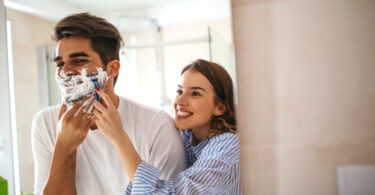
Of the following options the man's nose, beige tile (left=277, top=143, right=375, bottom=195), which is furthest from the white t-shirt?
beige tile (left=277, top=143, right=375, bottom=195)

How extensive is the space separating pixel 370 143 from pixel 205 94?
348mm

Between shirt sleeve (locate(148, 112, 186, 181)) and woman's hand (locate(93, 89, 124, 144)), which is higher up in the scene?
woman's hand (locate(93, 89, 124, 144))

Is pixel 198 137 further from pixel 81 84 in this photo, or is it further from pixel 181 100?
pixel 81 84

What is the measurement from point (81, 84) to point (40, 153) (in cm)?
25

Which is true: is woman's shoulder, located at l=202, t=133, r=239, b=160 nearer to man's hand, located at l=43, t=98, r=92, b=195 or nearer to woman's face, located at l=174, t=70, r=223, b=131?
woman's face, located at l=174, t=70, r=223, b=131

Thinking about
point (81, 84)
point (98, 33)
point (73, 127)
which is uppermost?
point (98, 33)

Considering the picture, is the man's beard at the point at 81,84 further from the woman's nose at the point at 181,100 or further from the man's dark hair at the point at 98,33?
the woman's nose at the point at 181,100

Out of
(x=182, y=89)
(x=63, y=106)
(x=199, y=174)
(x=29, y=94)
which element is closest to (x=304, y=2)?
(x=182, y=89)

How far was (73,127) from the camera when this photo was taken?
63 centimetres

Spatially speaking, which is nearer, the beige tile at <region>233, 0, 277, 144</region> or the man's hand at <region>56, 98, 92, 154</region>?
the beige tile at <region>233, 0, 277, 144</region>

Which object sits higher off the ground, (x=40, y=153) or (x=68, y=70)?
(x=68, y=70)

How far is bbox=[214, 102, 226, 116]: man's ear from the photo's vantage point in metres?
0.56

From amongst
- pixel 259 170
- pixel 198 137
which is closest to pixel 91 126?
pixel 198 137

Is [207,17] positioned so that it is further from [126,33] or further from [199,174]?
[199,174]
